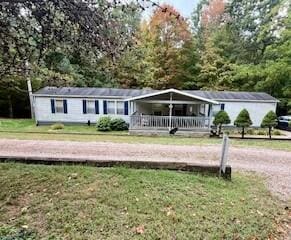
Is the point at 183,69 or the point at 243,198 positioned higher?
the point at 183,69

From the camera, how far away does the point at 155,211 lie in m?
3.83

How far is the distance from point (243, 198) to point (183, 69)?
2434cm

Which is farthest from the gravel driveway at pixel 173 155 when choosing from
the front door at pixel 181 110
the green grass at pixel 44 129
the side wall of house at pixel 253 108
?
the front door at pixel 181 110

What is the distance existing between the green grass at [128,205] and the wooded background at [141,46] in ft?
6.57

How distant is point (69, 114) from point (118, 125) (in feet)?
14.6

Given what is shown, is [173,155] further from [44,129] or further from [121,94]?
[121,94]

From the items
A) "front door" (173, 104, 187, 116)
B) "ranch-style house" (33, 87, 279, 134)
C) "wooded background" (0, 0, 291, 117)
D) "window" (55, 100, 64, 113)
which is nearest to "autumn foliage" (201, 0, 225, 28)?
"wooded background" (0, 0, 291, 117)

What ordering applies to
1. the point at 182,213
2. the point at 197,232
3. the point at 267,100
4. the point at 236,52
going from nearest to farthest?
the point at 197,232, the point at 182,213, the point at 267,100, the point at 236,52

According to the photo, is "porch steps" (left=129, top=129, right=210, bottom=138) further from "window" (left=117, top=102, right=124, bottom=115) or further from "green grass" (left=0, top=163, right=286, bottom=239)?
"green grass" (left=0, top=163, right=286, bottom=239)

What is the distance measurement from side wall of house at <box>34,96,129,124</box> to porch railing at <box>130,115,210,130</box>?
3.45m

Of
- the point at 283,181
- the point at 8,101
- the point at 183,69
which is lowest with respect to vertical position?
the point at 283,181

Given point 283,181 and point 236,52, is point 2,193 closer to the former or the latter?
point 283,181

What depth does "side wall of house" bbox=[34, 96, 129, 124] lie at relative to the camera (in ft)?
64.2

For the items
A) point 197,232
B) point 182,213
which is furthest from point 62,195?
point 197,232
